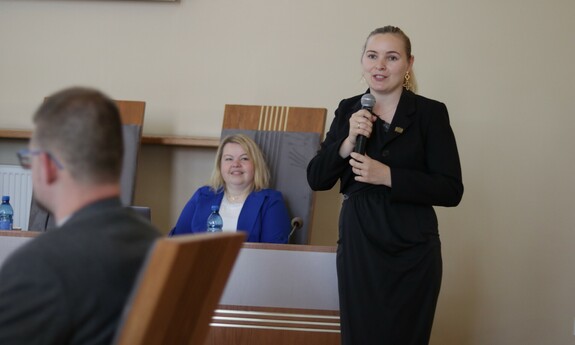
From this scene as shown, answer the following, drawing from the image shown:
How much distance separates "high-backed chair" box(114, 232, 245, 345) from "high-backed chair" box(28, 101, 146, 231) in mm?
2571

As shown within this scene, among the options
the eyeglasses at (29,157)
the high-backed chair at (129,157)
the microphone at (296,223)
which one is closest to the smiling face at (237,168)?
the microphone at (296,223)

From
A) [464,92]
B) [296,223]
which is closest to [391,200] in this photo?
[296,223]

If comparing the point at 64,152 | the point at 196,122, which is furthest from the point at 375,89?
the point at 196,122

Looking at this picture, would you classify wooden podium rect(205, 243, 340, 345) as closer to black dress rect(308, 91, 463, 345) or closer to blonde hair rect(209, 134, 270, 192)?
black dress rect(308, 91, 463, 345)

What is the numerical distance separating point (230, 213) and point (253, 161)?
26cm

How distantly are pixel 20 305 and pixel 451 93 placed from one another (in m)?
3.30

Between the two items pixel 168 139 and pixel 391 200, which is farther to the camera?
pixel 168 139

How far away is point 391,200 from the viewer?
247cm

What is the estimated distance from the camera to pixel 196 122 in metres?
4.31

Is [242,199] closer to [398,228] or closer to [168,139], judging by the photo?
[168,139]

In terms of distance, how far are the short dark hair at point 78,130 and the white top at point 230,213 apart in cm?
243

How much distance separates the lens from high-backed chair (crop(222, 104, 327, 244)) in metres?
3.84

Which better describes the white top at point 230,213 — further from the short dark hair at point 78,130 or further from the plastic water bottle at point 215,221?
the short dark hair at point 78,130

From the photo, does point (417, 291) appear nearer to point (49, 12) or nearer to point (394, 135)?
point (394, 135)
